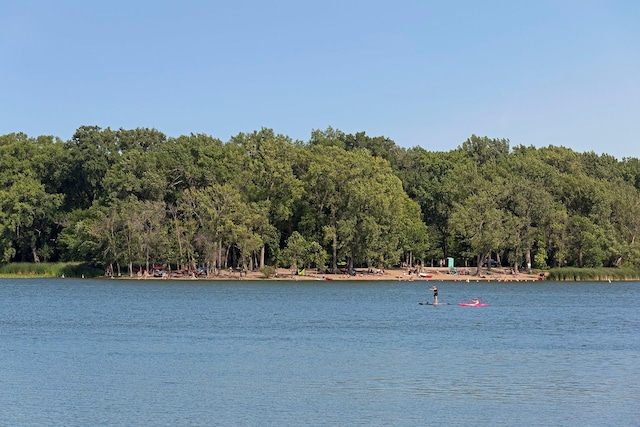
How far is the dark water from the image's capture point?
30.5 metres

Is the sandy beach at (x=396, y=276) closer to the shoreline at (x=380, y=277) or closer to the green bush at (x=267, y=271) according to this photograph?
the shoreline at (x=380, y=277)

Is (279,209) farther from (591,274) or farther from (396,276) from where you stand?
(591,274)

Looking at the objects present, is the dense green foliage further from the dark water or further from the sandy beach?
the dark water

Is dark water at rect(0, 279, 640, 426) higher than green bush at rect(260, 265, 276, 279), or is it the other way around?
green bush at rect(260, 265, 276, 279)

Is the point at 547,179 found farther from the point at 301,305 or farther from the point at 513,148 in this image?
the point at 301,305

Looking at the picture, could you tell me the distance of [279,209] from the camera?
118 meters

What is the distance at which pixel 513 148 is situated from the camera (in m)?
173

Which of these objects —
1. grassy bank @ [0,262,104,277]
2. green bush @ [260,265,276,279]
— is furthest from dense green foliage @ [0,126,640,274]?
green bush @ [260,265,276,279]

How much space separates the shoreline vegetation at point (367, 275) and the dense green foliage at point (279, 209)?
1582mm

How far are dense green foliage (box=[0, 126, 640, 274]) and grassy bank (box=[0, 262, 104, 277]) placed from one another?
147 centimetres

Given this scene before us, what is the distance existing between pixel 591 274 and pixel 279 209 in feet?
134

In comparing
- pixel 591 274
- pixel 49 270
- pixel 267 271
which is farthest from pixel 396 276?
pixel 49 270

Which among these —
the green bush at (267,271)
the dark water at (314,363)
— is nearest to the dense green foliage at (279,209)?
the green bush at (267,271)

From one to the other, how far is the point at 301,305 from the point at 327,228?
123 feet
